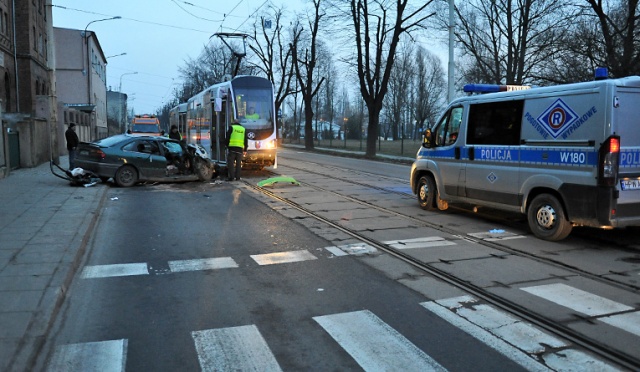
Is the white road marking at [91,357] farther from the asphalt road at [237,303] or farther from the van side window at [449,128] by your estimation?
the van side window at [449,128]

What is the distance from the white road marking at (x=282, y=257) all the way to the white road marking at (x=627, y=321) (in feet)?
11.9

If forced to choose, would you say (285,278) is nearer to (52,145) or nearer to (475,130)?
(475,130)

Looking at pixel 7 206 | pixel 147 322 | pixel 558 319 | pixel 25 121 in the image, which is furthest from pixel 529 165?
pixel 25 121

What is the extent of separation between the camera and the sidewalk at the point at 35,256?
4.34 meters

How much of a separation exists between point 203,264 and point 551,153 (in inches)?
209

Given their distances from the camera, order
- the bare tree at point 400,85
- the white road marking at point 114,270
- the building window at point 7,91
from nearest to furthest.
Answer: the white road marking at point 114,270
the building window at point 7,91
the bare tree at point 400,85

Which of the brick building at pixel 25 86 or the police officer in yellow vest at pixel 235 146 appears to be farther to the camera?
the brick building at pixel 25 86

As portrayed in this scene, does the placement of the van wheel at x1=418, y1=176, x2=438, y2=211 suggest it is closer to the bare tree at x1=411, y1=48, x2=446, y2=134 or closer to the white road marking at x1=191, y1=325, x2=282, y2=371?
the white road marking at x1=191, y1=325, x2=282, y2=371

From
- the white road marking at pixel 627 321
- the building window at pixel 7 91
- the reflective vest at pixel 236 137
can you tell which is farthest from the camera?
the building window at pixel 7 91

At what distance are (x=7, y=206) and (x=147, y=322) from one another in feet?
25.5

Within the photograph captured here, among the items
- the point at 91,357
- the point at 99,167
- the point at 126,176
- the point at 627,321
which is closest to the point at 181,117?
the point at 126,176

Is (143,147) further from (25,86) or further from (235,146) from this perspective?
(25,86)

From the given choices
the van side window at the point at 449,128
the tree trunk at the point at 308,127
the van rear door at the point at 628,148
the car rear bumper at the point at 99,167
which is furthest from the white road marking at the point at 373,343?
the tree trunk at the point at 308,127

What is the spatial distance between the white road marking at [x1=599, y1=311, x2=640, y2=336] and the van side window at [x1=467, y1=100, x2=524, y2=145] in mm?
4119
